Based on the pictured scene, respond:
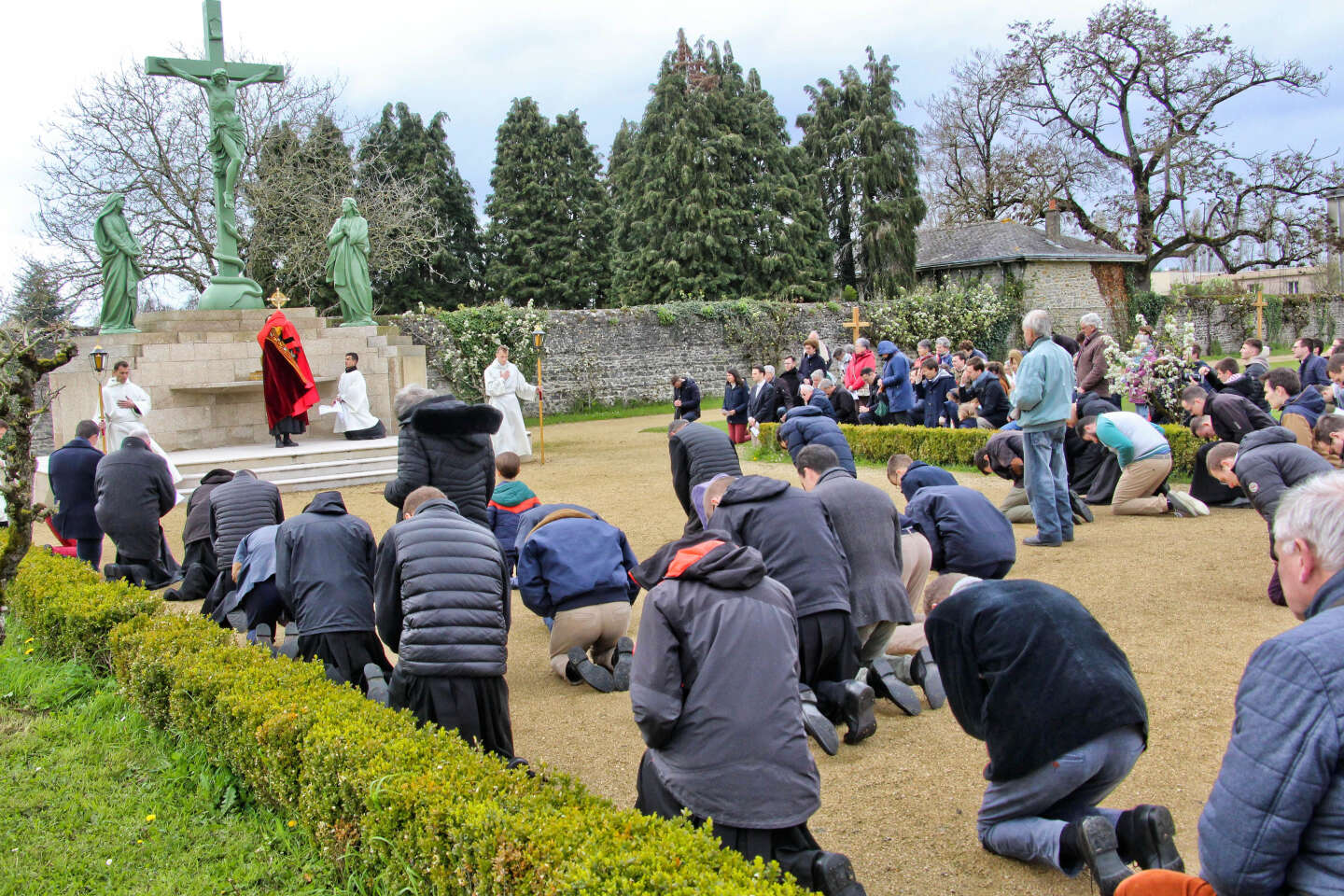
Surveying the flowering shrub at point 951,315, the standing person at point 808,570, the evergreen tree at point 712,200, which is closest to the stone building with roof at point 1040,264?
the flowering shrub at point 951,315

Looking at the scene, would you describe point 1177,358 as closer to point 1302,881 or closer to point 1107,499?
point 1107,499

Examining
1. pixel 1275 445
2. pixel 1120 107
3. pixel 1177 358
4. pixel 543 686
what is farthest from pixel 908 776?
pixel 1120 107

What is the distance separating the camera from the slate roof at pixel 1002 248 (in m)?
34.4

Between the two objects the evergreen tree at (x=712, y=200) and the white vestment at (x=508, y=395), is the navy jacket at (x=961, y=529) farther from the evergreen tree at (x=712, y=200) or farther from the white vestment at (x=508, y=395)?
the evergreen tree at (x=712, y=200)

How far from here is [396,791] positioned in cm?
329

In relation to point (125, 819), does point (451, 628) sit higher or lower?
higher

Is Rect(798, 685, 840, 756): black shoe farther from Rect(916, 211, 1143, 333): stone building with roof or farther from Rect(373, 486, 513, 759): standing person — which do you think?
Rect(916, 211, 1143, 333): stone building with roof

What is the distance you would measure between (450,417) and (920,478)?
9.65ft

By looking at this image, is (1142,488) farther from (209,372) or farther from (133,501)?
(209,372)

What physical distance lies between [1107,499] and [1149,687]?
18.0 ft

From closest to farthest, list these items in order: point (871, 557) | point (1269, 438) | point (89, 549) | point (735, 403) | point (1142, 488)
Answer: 1. point (871, 557)
2. point (1269, 438)
3. point (89, 549)
4. point (1142, 488)
5. point (735, 403)

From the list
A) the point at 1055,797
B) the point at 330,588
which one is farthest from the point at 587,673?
the point at 1055,797

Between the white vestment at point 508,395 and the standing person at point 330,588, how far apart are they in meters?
9.76

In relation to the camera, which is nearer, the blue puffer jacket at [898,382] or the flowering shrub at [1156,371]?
the flowering shrub at [1156,371]
